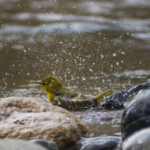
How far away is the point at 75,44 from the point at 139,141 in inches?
360

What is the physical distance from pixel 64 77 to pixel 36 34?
433 cm

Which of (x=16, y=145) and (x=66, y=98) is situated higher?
(x=16, y=145)

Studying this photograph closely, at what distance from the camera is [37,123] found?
365 centimetres

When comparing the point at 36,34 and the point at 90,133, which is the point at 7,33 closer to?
the point at 36,34

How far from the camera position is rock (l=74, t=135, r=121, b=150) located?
3457mm

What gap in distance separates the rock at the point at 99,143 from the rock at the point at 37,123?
98 millimetres

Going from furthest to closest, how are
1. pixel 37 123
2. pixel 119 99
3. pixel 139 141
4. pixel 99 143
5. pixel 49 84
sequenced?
pixel 49 84 → pixel 119 99 → pixel 37 123 → pixel 99 143 → pixel 139 141

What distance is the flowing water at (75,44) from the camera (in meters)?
8.23

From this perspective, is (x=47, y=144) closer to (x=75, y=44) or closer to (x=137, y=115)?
(x=137, y=115)

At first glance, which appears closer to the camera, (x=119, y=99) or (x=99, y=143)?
(x=99, y=143)

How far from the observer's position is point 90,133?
4109mm

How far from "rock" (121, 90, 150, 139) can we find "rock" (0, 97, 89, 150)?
0.66 meters

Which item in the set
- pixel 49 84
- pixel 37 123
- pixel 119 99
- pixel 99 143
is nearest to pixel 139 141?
pixel 99 143

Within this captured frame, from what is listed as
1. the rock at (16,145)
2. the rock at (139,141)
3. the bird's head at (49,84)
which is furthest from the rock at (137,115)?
the bird's head at (49,84)
